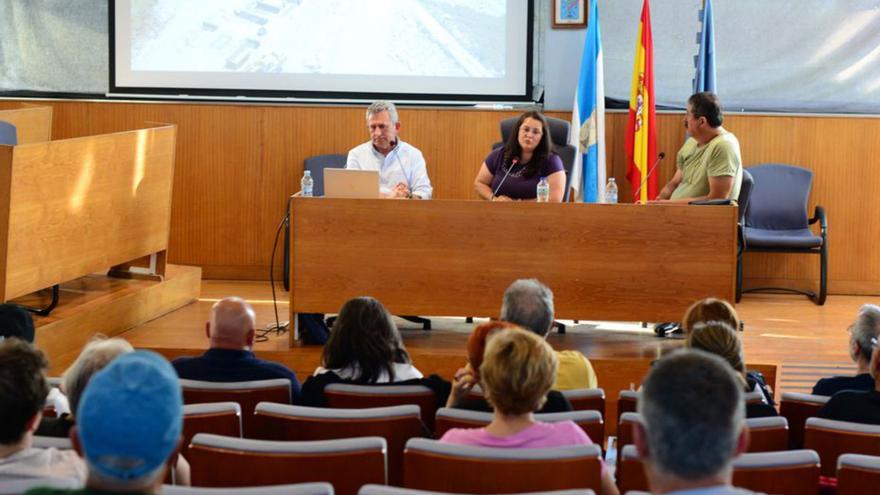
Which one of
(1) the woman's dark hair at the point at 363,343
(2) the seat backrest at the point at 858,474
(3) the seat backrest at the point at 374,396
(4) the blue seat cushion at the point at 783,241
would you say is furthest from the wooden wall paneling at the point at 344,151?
(2) the seat backrest at the point at 858,474

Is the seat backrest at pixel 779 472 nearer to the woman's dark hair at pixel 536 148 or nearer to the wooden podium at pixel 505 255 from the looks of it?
the wooden podium at pixel 505 255

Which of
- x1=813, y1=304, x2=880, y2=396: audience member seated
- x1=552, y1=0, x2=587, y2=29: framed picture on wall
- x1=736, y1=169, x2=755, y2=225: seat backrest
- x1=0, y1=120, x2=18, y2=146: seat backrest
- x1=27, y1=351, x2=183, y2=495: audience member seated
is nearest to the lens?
x1=27, y1=351, x2=183, y2=495: audience member seated

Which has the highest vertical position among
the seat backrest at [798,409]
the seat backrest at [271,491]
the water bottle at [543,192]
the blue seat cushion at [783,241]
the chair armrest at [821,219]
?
the water bottle at [543,192]

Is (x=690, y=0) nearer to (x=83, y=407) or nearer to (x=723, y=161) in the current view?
(x=723, y=161)

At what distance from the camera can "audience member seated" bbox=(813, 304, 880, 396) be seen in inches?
154

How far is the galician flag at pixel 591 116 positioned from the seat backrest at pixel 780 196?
1.03 meters

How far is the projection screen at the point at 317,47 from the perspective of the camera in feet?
28.4

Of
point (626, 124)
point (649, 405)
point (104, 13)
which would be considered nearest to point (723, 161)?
point (626, 124)

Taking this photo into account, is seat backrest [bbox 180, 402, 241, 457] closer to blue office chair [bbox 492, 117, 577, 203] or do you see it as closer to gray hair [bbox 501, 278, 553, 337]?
gray hair [bbox 501, 278, 553, 337]

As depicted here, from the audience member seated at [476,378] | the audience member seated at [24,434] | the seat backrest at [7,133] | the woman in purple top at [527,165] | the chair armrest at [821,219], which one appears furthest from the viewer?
the chair armrest at [821,219]

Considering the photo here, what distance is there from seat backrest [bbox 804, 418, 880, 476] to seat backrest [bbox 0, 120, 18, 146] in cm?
539

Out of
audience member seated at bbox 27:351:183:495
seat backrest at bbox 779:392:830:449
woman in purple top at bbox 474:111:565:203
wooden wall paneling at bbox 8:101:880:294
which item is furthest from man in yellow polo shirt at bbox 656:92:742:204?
audience member seated at bbox 27:351:183:495

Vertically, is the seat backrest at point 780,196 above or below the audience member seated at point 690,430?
above

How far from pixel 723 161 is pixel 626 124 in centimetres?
166
